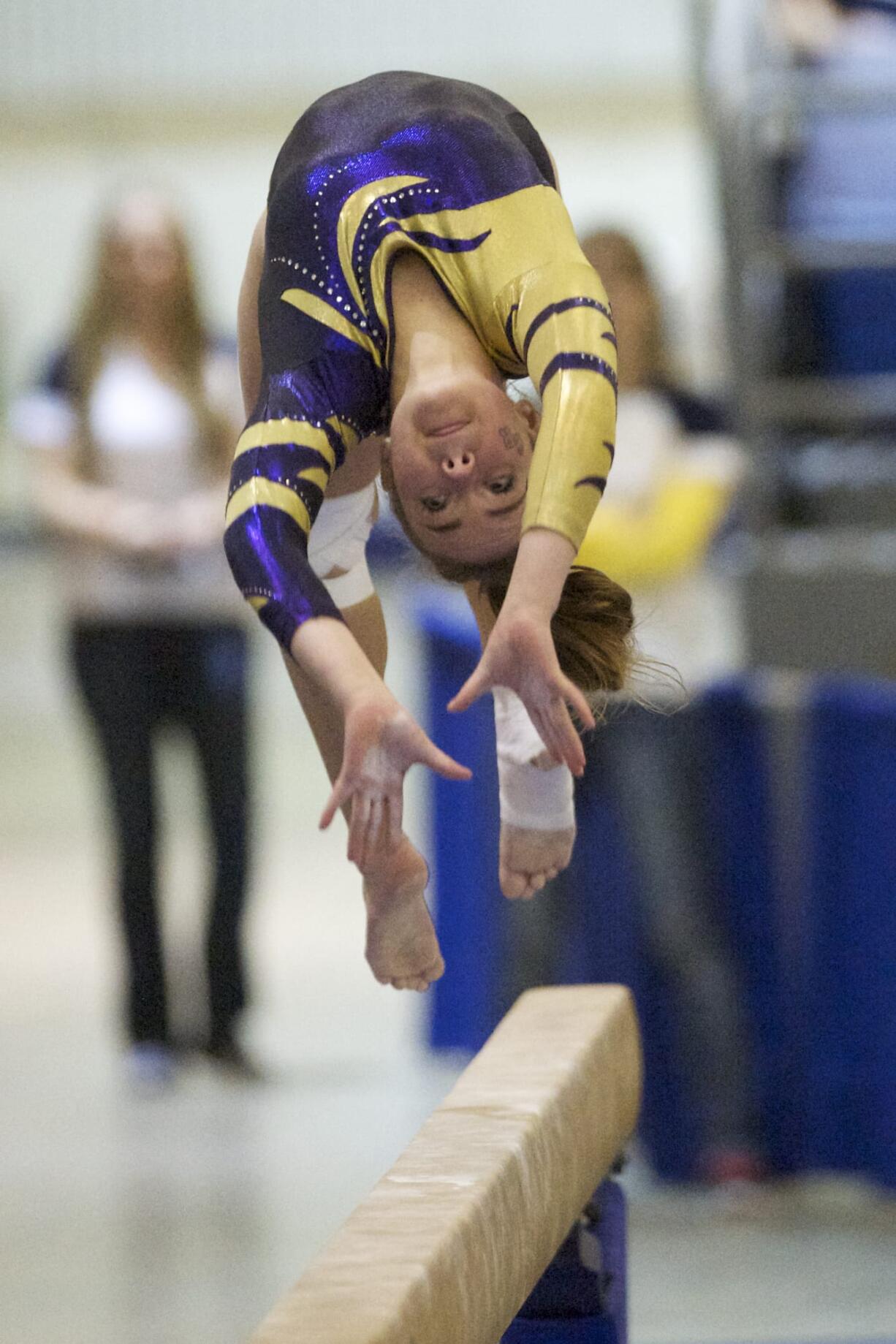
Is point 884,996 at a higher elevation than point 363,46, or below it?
below

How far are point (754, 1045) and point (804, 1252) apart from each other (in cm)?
40

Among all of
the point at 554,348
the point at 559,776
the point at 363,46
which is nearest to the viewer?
the point at 554,348

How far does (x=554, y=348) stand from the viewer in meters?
1.32

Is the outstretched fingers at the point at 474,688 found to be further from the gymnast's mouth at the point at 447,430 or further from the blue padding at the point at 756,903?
the blue padding at the point at 756,903

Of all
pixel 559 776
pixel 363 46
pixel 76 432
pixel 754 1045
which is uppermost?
pixel 363 46

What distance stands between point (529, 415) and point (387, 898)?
15.1 inches

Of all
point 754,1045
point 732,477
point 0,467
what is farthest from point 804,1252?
point 0,467

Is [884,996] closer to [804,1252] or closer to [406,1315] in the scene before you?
[804,1252]

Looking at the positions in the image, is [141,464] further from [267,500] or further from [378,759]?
[378,759]

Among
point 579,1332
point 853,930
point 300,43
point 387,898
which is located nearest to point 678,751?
point 853,930

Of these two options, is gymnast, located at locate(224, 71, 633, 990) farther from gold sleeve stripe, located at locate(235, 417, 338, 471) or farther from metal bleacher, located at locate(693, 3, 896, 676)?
metal bleacher, located at locate(693, 3, 896, 676)

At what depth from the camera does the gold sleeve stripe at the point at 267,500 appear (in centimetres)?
131

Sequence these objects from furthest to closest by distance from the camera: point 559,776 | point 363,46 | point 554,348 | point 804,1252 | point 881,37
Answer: point 363,46, point 881,37, point 804,1252, point 559,776, point 554,348

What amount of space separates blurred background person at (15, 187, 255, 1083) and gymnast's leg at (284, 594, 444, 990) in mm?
1386
